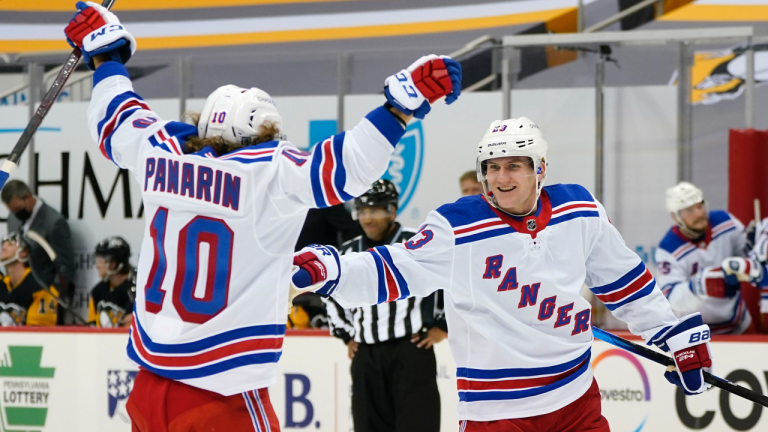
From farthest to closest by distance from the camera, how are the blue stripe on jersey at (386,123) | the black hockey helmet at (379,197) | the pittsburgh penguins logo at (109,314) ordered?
1. the pittsburgh penguins logo at (109,314)
2. the black hockey helmet at (379,197)
3. the blue stripe on jersey at (386,123)

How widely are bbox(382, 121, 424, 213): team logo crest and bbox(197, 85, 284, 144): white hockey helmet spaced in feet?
10.9

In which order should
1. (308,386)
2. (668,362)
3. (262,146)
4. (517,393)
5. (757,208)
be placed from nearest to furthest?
1. (262,146)
2. (517,393)
3. (668,362)
4. (308,386)
5. (757,208)

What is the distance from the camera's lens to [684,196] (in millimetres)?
5000

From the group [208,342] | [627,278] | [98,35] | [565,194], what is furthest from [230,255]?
[627,278]

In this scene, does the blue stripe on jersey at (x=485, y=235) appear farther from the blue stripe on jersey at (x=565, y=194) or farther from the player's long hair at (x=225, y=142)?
the player's long hair at (x=225, y=142)

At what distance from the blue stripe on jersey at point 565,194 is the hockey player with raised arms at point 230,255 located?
71cm

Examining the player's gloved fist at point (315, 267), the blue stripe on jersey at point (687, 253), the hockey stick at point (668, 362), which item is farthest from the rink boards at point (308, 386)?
the player's gloved fist at point (315, 267)

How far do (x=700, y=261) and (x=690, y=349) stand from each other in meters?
2.68

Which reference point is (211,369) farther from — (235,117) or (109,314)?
(109,314)

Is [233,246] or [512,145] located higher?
[512,145]

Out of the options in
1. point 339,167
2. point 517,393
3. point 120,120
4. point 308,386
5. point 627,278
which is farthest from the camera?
point 308,386

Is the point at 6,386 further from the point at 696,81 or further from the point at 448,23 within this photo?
the point at 448,23

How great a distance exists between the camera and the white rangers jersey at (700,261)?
16.4ft

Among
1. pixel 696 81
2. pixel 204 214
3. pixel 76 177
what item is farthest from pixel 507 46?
pixel 204 214
